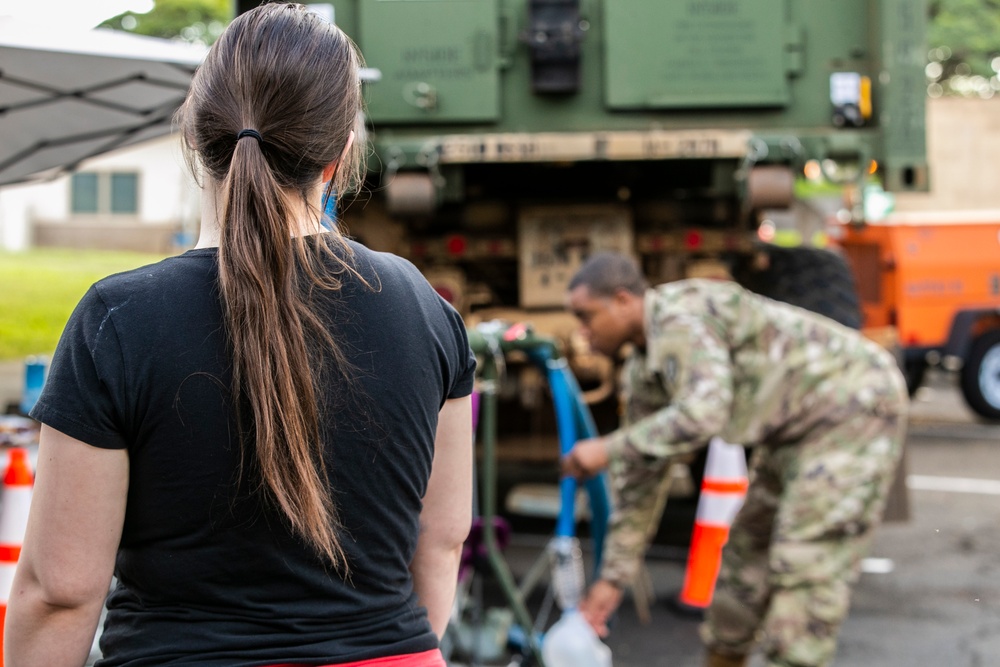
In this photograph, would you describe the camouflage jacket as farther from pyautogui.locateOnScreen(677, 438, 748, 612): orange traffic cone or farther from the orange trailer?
the orange trailer

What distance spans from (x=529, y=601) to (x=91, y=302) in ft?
13.6

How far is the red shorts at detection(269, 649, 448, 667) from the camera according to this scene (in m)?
1.32

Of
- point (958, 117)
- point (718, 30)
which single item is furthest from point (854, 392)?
point (958, 117)

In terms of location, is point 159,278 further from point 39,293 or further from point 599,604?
point 39,293

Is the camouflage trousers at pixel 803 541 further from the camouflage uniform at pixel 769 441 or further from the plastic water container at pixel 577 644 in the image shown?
the plastic water container at pixel 577 644

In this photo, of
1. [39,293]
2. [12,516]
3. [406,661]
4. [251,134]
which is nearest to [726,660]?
[12,516]


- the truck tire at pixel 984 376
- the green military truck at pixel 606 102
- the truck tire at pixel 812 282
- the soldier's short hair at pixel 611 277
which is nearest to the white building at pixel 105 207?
the truck tire at pixel 984 376

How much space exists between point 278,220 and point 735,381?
2.50 meters

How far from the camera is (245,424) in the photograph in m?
1.29

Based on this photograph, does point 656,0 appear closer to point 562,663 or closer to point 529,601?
point 529,601

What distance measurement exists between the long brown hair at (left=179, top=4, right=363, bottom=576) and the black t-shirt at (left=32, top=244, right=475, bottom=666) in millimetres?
27

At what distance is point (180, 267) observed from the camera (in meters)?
1.29

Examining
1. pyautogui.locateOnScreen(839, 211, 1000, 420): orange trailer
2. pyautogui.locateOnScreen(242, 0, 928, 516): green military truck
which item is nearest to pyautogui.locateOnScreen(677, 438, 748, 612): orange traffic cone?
pyautogui.locateOnScreen(242, 0, 928, 516): green military truck

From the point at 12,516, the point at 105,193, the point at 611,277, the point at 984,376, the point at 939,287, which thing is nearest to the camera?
the point at 12,516
